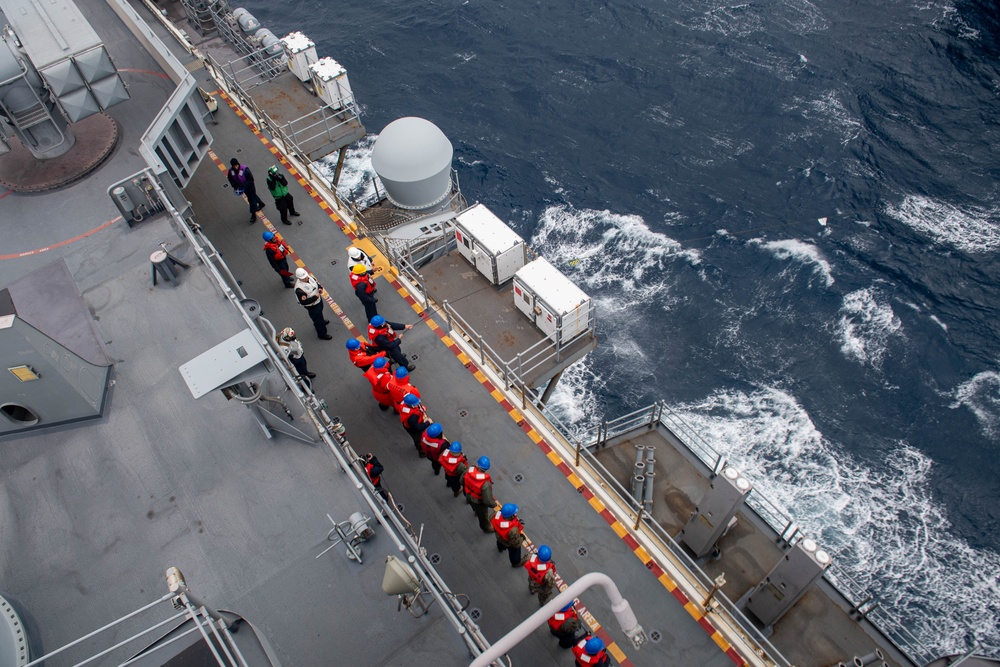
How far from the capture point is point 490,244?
19.1 meters

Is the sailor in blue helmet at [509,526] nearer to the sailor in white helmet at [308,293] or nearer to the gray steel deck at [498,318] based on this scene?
the gray steel deck at [498,318]

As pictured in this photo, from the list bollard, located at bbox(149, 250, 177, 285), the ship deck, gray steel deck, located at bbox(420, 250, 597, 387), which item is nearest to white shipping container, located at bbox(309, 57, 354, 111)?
the ship deck

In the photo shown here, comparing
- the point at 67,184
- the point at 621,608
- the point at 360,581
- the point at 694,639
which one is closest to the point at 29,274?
the point at 67,184

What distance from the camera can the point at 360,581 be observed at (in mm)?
10938

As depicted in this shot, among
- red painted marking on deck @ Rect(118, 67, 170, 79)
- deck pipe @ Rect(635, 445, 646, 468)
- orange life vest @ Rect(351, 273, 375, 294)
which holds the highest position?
red painted marking on deck @ Rect(118, 67, 170, 79)

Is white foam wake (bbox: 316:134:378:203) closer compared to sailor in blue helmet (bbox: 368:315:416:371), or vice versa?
sailor in blue helmet (bbox: 368:315:416:371)

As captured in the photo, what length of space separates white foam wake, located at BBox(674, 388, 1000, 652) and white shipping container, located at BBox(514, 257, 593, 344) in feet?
26.4

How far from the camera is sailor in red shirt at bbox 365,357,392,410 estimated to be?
15312 mm

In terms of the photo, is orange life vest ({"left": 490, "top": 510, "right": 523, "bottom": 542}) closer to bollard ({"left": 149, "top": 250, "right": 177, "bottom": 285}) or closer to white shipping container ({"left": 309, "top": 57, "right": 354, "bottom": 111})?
bollard ({"left": 149, "top": 250, "right": 177, "bottom": 285})

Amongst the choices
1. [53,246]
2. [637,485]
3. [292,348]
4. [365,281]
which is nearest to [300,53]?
[53,246]

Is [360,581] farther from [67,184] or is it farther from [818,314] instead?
[818,314]

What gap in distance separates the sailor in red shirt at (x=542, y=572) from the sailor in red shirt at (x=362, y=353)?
609 cm

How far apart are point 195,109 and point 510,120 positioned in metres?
18.5

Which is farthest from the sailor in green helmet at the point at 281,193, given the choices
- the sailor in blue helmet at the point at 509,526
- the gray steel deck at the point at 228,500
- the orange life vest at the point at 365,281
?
the sailor in blue helmet at the point at 509,526
